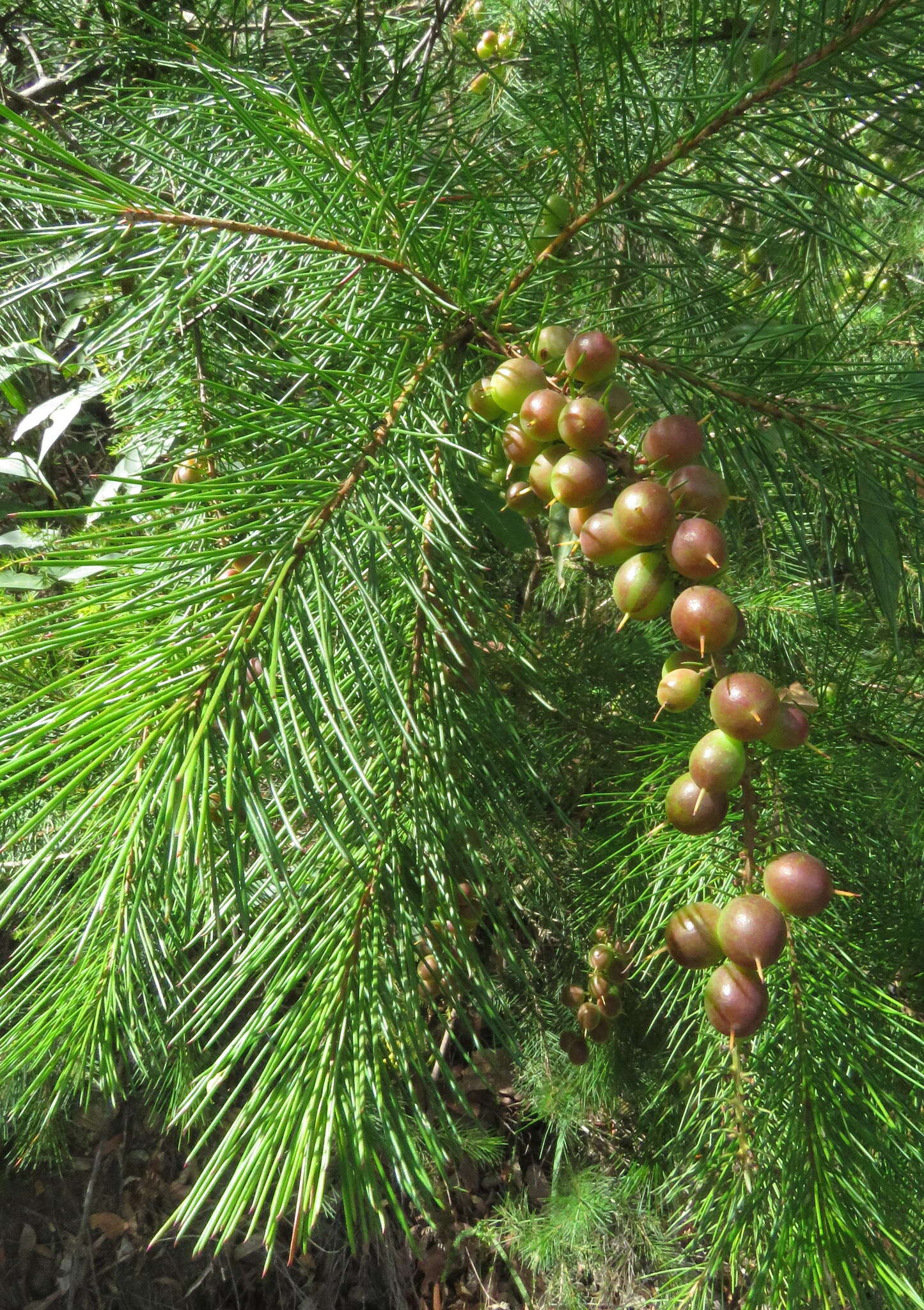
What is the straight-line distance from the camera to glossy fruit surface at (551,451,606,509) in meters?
0.46

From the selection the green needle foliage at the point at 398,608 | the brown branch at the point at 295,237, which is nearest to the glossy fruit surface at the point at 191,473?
the green needle foliage at the point at 398,608

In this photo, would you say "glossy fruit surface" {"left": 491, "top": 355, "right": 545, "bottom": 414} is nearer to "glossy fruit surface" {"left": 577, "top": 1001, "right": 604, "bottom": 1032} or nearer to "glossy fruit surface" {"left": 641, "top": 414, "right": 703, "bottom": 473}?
"glossy fruit surface" {"left": 641, "top": 414, "right": 703, "bottom": 473}

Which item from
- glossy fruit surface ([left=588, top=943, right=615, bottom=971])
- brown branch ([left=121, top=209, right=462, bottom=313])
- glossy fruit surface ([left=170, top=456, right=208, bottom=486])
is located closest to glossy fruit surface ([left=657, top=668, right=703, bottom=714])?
brown branch ([left=121, top=209, right=462, bottom=313])

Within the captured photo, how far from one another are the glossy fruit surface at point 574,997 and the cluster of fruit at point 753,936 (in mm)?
801

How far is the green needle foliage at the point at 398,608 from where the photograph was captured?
0.41 m

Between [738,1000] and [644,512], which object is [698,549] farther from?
[738,1000]

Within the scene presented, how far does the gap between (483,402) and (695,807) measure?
0.94 feet

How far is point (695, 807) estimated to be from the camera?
18.8 inches

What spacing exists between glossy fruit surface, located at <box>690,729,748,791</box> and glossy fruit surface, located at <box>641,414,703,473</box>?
0.16 m

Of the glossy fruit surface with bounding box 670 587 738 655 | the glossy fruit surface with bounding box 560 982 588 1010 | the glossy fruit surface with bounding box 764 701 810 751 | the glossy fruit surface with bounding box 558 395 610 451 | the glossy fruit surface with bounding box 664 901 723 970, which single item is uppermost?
the glossy fruit surface with bounding box 558 395 610 451

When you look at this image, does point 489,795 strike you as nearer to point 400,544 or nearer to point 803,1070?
point 400,544

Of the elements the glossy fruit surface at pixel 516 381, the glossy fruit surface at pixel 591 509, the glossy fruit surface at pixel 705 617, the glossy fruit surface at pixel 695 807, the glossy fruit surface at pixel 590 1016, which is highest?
the glossy fruit surface at pixel 516 381

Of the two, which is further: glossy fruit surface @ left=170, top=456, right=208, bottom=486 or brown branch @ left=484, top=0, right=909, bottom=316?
glossy fruit surface @ left=170, top=456, right=208, bottom=486

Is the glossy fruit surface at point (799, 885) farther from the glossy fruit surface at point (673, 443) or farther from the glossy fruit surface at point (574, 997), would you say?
the glossy fruit surface at point (574, 997)
